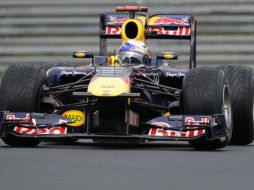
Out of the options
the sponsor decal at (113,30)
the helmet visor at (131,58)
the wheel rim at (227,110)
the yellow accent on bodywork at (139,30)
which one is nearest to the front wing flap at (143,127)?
the wheel rim at (227,110)

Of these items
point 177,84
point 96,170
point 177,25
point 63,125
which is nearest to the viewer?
point 96,170

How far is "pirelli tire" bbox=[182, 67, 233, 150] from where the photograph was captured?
11.5 metres

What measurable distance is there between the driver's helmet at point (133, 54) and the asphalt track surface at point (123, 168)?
4.58ft

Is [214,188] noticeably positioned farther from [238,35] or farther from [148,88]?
[238,35]

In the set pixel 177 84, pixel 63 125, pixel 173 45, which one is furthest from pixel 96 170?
pixel 173 45

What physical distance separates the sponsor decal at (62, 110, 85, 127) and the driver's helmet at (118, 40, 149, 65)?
142cm

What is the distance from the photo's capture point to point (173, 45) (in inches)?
734

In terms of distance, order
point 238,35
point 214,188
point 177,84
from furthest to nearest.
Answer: point 238,35, point 177,84, point 214,188

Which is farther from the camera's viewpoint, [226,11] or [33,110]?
[226,11]

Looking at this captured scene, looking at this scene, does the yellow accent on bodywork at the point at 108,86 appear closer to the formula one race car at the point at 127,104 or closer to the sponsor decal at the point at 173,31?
the formula one race car at the point at 127,104

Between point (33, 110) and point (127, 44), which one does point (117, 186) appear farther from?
point (127, 44)

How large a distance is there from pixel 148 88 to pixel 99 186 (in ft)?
14.4

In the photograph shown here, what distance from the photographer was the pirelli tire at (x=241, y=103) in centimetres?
1270

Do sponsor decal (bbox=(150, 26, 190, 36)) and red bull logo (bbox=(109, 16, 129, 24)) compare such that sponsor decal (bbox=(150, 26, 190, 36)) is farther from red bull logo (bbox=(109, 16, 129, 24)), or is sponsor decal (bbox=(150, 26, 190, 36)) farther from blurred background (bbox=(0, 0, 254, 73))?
blurred background (bbox=(0, 0, 254, 73))
